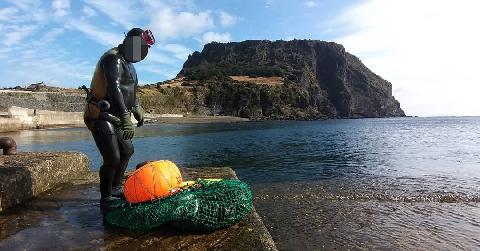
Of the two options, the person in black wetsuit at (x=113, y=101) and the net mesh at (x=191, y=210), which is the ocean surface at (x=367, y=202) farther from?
the person in black wetsuit at (x=113, y=101)

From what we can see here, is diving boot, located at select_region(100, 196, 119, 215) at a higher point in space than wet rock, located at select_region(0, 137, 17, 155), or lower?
lower

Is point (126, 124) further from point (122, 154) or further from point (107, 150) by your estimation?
point (122, 154)

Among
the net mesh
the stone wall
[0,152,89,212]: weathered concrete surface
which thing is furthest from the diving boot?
the stone wall

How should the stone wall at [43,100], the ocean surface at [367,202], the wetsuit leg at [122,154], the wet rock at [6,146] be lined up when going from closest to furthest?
the wetsuit leg at [122,154], the ocean surface at [367,202], the wet rock at [6,146], the stone wall at [43,100]

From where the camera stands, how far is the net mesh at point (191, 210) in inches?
194

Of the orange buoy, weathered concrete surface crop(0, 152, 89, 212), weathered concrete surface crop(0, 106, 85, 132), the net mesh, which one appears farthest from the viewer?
weathered concrete surface crop(0, 106, 85, 132)

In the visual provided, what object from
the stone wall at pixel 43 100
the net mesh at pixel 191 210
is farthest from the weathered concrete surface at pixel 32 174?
the stone wall at pixel 43 100

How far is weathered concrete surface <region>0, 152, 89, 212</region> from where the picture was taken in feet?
21.0

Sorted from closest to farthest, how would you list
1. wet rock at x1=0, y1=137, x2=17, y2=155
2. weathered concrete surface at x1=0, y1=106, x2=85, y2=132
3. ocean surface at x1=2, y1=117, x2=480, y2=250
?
ocean surface at x1=2, y1=117, x2=480, y2=250 → wet rock at x1=0, y1=137, x2=17, y2=155 → weathered concrete surface at x1=0, y1=106, x2=85, y2=132

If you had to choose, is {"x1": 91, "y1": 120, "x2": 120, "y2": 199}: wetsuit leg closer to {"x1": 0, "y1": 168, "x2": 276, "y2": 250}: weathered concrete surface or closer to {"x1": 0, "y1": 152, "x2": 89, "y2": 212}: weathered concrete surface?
{"x1": 0, "y1": 168, "x2": 276, "y2": 250}: weathered concrete surface

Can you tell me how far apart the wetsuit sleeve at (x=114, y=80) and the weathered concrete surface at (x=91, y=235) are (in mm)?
1723

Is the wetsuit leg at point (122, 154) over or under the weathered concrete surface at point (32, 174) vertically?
over

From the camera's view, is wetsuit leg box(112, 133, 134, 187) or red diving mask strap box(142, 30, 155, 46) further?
wetsuit leg box(112, 133, 134, 187)

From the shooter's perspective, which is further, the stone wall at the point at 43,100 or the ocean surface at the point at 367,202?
the stone wall at the point at 43,100
